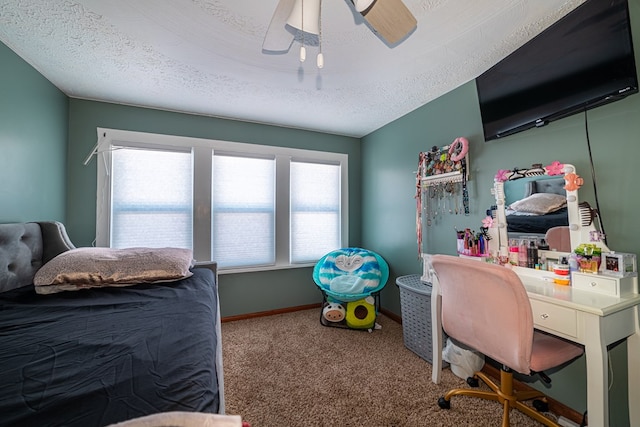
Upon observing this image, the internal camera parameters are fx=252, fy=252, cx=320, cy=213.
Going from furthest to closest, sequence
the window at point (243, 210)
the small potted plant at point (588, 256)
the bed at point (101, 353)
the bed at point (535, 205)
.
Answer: the window at point (243, 210), the bed at point (535, 205), the small potted plant at point (588, 256), the bed at point (101, 353)

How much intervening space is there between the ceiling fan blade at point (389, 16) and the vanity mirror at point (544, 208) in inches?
46.4

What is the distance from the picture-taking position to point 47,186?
2092 millimetres

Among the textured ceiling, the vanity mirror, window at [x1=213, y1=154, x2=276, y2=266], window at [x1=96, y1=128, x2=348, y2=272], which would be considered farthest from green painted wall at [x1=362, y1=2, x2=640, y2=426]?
window at [x1=213, y1=154, x2=276, y2=266]

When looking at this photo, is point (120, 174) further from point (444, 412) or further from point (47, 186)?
point (444, 412)

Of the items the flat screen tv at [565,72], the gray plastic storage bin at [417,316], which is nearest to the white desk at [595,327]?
the gray plastic storage bin at [417,316]

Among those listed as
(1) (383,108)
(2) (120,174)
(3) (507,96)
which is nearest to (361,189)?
(1) (383,108)

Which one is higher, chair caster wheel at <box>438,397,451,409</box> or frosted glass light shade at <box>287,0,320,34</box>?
frosted glass light shade at <box>287,0,320,34</box>

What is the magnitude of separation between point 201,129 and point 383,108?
1998 millimetres

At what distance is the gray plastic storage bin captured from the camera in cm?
204

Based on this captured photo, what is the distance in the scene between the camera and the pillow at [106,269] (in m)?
1.45

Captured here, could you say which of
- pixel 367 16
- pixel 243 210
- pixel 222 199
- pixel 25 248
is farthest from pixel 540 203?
pixel 25 248

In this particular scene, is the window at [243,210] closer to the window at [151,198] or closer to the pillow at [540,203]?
the window at [151,198]

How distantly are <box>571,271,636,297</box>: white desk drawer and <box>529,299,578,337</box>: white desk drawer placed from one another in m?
0.27

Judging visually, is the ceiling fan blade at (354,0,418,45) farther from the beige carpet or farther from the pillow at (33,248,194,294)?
the beige carpet
